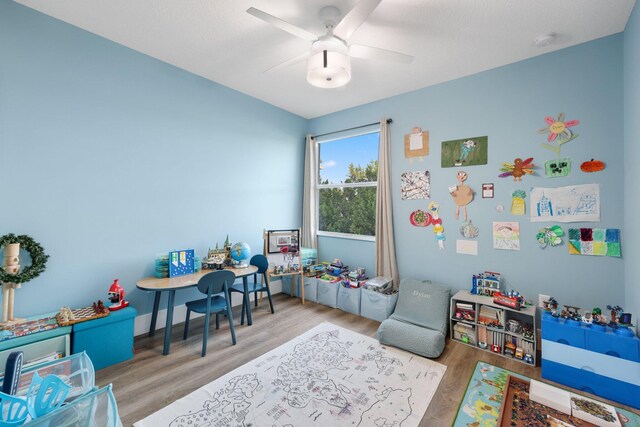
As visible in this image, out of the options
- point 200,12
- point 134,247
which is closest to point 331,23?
point 200,12

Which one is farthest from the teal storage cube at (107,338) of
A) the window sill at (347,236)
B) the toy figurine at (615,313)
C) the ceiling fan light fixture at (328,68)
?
the toy figurine at (615,313)

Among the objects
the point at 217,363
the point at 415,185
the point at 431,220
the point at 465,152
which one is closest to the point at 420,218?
the point at 431,220

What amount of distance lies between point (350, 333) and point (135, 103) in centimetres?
321

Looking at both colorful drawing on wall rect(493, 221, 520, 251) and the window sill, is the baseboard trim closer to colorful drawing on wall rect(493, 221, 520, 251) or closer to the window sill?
the window sill

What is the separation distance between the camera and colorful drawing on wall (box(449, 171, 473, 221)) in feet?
9.71

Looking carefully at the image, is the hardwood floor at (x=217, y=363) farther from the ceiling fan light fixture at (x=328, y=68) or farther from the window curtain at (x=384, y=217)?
the ceiling fan light fixture at (x=328, y=68)

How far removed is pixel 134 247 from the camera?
8.96 feet

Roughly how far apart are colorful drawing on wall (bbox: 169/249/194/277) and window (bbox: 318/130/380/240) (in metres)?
2.04

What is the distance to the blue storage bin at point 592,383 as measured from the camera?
1.87m

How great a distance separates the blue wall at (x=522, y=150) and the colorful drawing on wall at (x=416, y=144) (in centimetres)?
6

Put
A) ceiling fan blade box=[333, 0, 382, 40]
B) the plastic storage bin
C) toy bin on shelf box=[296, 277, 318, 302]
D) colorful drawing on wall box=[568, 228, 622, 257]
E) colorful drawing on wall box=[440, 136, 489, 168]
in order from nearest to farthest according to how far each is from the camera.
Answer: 1. the plastic storage bin
2. ceiling fan blade box=[333, 0, 382, 40]
3. colorful drawing on wall box=[568, 228, 622, 257]
4. colorful drawing on wall box=[440, 136, 489, 168]
5. toy bin on shelf box=[296, 277, 318, 302]

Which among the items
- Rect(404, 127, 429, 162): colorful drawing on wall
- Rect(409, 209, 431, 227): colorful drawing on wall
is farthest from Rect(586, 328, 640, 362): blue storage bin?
Rect(404, 127, 429, 162): colorful drawing on wall

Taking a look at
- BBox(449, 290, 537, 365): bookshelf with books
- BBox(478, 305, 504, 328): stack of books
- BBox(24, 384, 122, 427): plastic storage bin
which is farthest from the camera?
BBox(478, 305, 504, 328): stack of books

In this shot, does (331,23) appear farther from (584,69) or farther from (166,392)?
(166,392)
